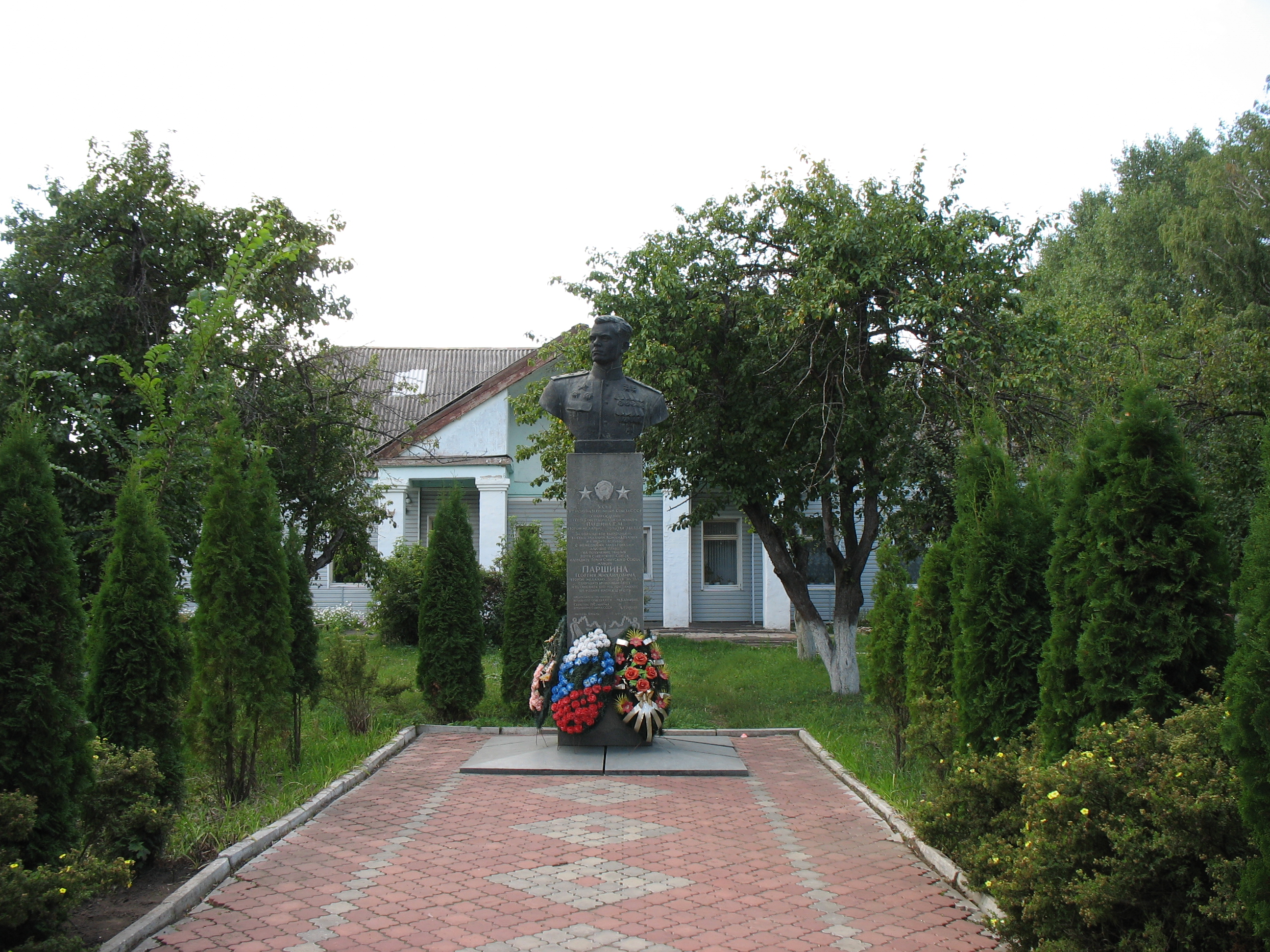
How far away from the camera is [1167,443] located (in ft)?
15.3

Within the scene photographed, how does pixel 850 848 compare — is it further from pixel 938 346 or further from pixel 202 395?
pixel 938 346

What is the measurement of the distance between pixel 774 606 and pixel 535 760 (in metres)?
15.3

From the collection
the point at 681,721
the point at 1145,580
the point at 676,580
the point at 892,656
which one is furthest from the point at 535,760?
the point at 676,580

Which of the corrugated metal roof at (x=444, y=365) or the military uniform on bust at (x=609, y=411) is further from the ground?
the corrugated metal roof at (x=444, y=365)

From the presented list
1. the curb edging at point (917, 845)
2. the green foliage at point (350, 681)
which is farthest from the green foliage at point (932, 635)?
the green foliage at point (350, 681)

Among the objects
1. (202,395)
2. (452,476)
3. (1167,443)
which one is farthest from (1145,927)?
(452,476)

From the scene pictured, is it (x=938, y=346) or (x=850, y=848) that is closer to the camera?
(x=850, y=848)

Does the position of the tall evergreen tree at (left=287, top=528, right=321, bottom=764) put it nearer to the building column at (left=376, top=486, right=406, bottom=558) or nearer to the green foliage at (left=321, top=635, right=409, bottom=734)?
the green foliage at (left=321, top=635, right=409, bottom=734)

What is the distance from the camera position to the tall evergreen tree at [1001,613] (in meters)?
6.04

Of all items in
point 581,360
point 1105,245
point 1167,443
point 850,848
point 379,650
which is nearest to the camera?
point 1167,443

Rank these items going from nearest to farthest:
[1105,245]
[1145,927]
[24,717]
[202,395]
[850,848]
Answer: [1145,927] → [24,717] → [850,848] → [202,395] → [1105,245]

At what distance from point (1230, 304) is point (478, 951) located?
84.5 feet

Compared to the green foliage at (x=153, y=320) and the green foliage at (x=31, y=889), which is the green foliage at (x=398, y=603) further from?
the green foliage at (x=31, y=889)

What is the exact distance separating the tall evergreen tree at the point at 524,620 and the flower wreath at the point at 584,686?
2.40m
